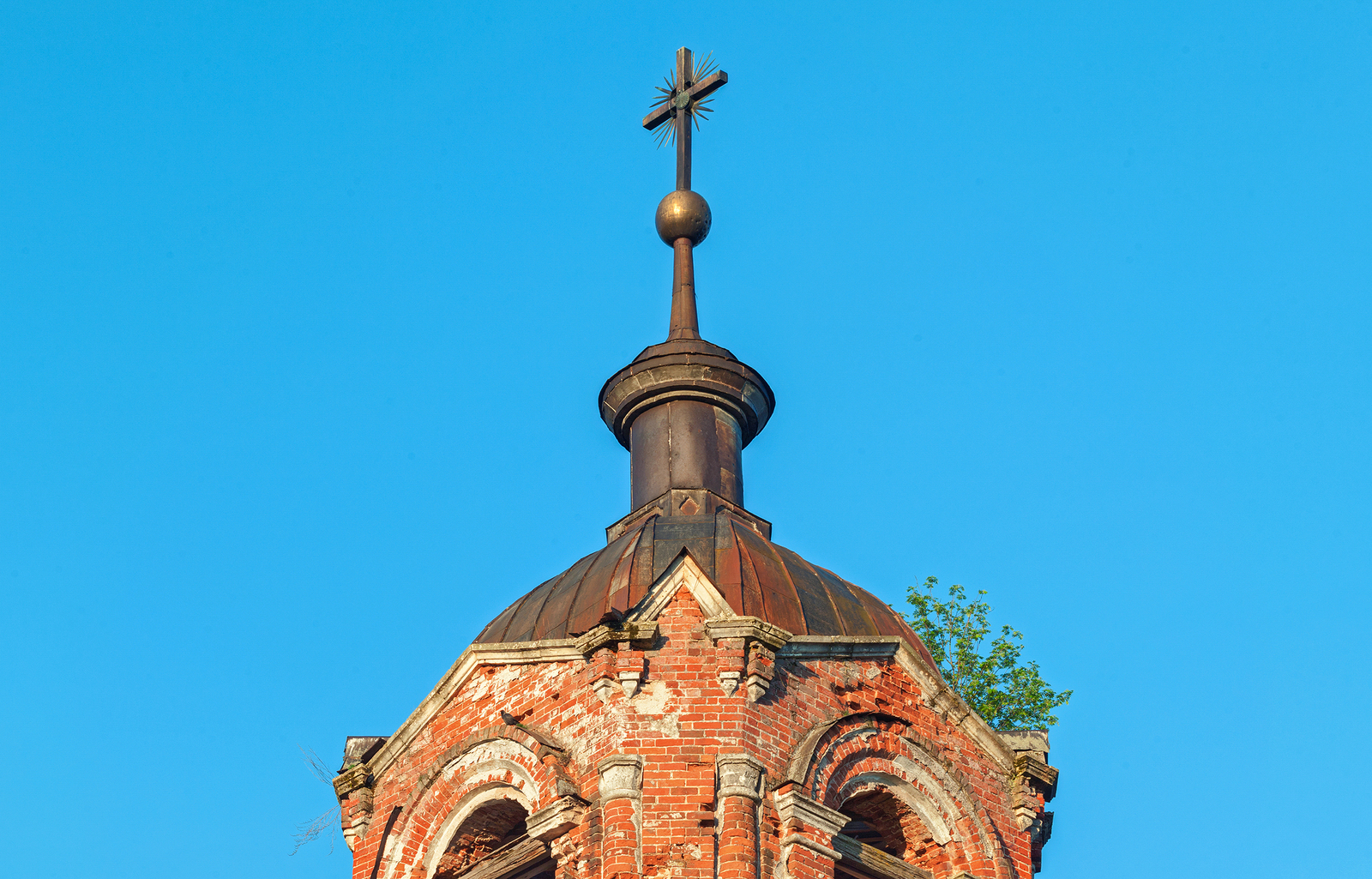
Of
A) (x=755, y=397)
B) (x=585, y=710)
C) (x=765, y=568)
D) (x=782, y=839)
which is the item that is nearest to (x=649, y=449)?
(x=755, y=397)

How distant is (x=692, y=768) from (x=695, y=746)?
0.19 m

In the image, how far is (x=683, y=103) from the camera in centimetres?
2261

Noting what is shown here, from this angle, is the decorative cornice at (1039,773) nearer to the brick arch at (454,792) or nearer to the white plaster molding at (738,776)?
the white plaster molding at (738,776)

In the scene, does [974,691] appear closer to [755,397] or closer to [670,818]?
[755,397]

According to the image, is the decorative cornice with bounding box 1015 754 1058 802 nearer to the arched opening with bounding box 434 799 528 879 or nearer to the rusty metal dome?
the rusty metal dome

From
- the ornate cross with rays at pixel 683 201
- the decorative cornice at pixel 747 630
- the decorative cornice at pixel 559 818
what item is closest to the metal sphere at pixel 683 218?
the ornate cross with rays at pixel 683 201

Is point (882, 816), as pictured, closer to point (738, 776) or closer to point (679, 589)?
point (738, 776)

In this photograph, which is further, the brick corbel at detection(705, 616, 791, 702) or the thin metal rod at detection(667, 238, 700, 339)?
the thin metal rod at detection(667, 238, 700, 339)

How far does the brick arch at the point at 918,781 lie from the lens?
17078 mm

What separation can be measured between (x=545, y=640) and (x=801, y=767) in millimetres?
2384

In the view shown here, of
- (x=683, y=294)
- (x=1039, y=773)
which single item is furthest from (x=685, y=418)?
(x=1039, y=773)

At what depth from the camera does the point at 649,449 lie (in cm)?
2000

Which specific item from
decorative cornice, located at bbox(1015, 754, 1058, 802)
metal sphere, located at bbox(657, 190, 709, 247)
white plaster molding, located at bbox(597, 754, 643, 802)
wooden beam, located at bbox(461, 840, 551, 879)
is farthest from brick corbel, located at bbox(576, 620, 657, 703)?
metal sphere, located at bbox(657, 190, 709, 247)

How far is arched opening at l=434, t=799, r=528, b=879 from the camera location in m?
17.3
